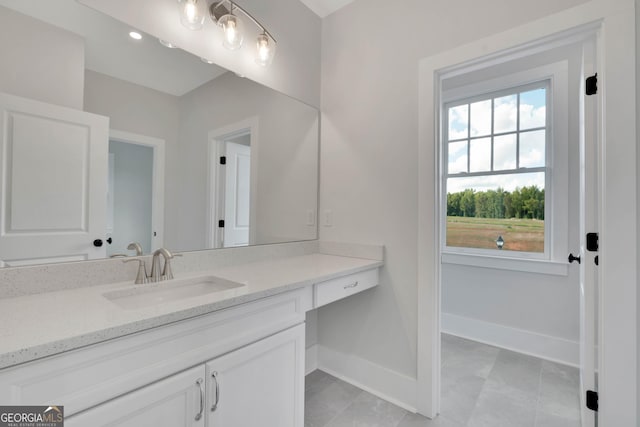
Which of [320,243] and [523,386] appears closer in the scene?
[523,386]

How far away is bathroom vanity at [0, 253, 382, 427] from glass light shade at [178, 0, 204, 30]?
1.26 m

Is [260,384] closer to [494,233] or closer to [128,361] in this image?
[128,361]

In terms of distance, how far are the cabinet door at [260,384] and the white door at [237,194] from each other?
0.73 m

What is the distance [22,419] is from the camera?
0.69 m

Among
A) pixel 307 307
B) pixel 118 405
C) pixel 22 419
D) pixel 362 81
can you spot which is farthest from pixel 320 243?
pixel 22 419

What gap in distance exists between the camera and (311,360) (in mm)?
2223

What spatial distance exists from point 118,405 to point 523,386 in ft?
7.66

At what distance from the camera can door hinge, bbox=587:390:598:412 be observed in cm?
132

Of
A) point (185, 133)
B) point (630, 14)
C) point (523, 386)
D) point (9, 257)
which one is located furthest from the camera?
point (523, 386)

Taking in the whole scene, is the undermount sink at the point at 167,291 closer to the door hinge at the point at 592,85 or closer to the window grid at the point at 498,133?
the door hinge at the point at 592,85

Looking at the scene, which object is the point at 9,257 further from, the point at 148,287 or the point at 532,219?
the point at 532,219

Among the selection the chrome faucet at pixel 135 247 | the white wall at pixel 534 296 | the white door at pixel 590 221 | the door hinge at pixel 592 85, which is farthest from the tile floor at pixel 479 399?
the door hinge at pixel 592 85

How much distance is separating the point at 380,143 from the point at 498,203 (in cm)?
155

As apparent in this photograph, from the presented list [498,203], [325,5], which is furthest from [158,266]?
[498,203]
